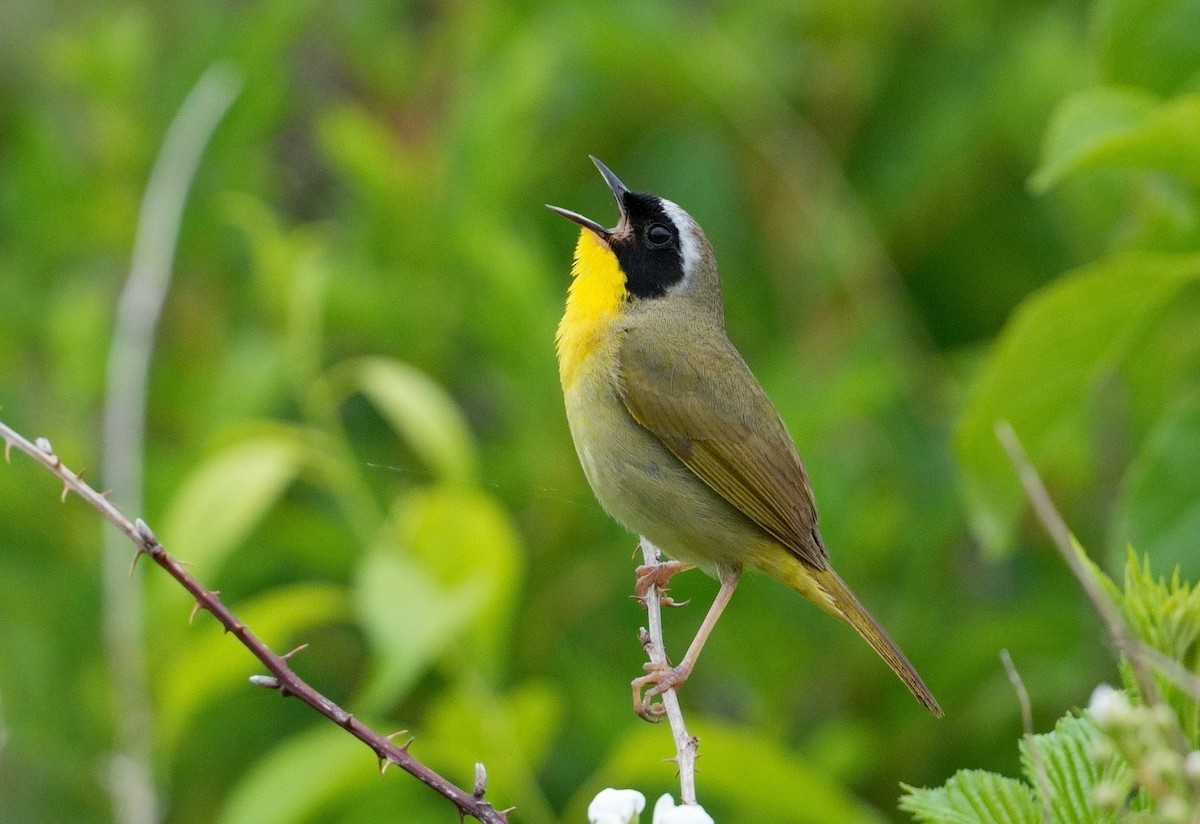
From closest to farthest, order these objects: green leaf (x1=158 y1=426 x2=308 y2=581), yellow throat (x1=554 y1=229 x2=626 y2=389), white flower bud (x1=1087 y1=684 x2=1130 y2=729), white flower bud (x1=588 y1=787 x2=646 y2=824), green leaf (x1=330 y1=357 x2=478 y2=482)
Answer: white flower bud (x1=1087 y1=684 x2=1130 y2=729)
white flower bud (x1=588 y1=787 x2=646 y2=824)
green leaf (x1=158 y1=426 x2=308 y2=581)
green leaf (x1=330 y1=357 x2=478 y2=482)
yellow throat (x1=554 y1=229 x2=626 y2=389)

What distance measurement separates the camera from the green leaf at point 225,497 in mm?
3322

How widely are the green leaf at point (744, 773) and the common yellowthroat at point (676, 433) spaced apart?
0.15 meters

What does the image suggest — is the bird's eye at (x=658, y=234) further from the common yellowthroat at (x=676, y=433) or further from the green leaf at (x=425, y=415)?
the green leaf at (x=425, y=415)

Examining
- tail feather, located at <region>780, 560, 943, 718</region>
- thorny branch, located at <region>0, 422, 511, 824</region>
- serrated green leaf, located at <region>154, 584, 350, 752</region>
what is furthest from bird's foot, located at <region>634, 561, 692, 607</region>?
thorny branch, located at <region>0, 422, 511, 824</region>

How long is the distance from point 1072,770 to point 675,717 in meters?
0.75

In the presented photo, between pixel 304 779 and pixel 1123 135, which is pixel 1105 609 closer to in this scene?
pixel 1123 135

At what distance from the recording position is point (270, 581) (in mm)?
4410

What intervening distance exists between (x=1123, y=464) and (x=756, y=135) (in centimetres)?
165

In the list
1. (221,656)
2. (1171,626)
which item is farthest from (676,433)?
(1171,626)

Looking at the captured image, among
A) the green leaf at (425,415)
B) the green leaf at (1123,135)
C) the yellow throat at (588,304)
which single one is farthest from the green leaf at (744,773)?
the green leaf at (1123,135)

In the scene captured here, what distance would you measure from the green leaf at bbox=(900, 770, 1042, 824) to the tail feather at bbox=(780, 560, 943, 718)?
5.16 feet

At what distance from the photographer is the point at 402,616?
126 inches

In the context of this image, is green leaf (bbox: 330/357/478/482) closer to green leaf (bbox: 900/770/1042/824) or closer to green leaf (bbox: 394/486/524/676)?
green leaf (bbox: 394/486/524/676)

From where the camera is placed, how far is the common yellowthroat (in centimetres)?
351
